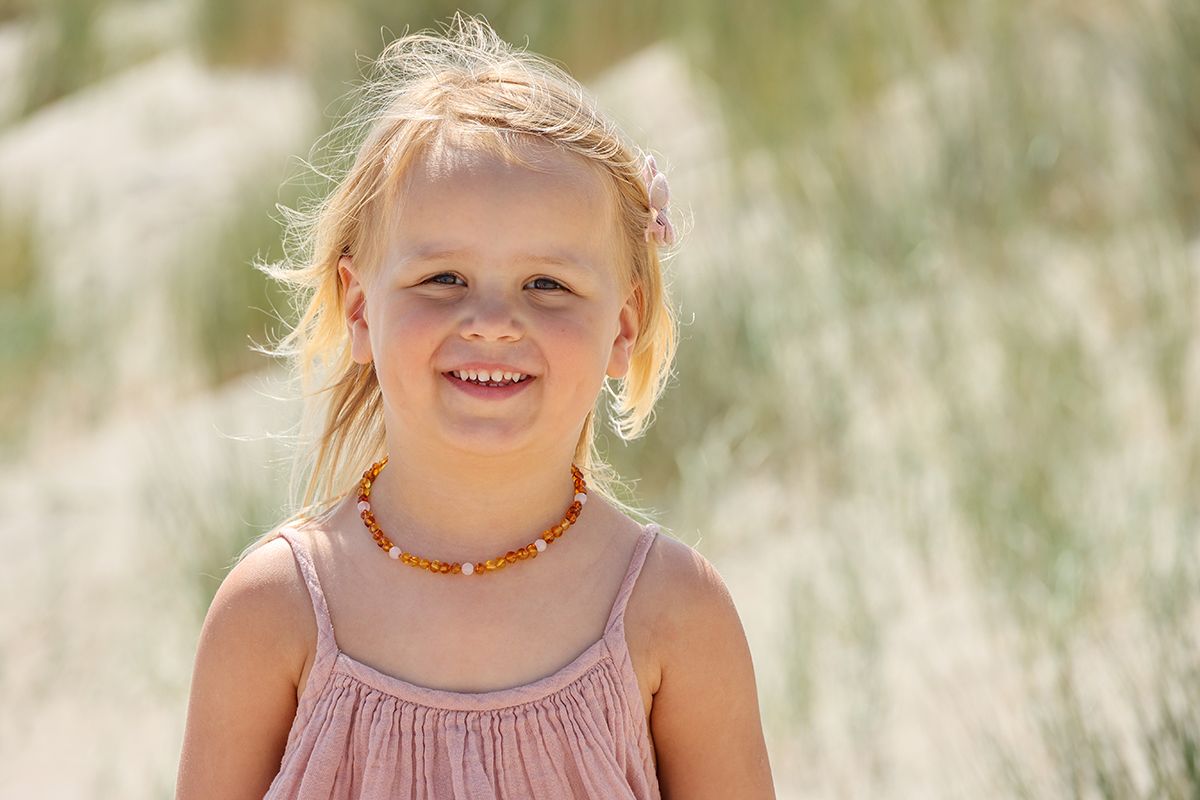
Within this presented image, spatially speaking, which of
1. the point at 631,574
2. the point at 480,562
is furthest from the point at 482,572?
the point at 631,574

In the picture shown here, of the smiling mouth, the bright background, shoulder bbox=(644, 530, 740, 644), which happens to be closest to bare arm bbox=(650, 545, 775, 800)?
shoulder bbox=(644, 530, 740, 644)

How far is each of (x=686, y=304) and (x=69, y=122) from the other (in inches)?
203

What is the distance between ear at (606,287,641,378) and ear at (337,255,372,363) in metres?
0.27

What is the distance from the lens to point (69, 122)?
8.38 m

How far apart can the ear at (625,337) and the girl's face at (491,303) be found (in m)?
0.10

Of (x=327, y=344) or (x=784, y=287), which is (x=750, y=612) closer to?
(x=784, y=287)

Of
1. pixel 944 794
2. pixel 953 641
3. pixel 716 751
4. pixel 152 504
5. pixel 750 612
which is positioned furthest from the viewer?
pixel 152 504

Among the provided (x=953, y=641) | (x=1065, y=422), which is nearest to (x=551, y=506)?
(x=953, y=641)

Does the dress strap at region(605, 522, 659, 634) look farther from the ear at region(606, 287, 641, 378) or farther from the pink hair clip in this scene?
the pink hair clip

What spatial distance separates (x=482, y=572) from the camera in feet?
5.27

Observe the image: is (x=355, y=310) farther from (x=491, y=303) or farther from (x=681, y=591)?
(x=681, y=591)

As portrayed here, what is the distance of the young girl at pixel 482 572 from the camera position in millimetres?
1545

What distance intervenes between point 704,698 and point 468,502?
1.04 ft

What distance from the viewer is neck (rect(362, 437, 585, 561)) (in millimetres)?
1612
